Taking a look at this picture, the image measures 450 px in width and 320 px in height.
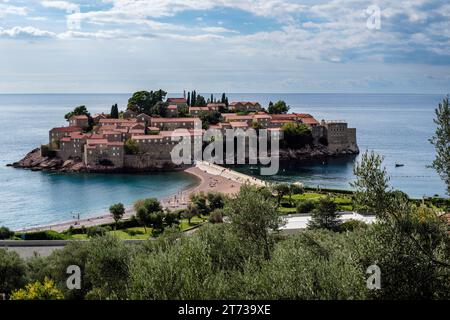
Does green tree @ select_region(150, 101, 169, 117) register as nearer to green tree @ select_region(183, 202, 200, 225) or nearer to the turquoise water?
the turquoise water

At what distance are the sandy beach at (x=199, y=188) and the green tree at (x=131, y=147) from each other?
201 inches

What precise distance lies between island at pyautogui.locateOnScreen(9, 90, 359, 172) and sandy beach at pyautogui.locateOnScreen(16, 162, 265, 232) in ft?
13.5

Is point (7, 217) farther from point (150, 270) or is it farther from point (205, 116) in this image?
point (205, 116)

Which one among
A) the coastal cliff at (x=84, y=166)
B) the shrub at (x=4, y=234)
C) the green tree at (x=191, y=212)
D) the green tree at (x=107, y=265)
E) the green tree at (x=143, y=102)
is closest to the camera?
the green tree at (x=107, y=265)

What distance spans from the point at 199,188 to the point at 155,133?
14805 mm

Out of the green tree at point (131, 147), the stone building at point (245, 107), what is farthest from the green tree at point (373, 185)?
the stone building at point (245, 107)

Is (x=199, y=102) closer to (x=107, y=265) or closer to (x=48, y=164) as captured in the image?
(x=48, y=164)

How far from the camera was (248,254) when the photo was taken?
37.2 ft

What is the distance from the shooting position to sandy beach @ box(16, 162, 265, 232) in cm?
2586

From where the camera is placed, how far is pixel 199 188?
36.0 m

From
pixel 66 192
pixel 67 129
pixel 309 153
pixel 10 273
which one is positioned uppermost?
pixel 67 129

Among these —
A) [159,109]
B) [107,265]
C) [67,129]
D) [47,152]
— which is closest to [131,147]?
[47,152]

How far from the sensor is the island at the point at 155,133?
4459cm

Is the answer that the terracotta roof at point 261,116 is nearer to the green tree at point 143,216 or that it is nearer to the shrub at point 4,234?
the green tree at point 143,216
